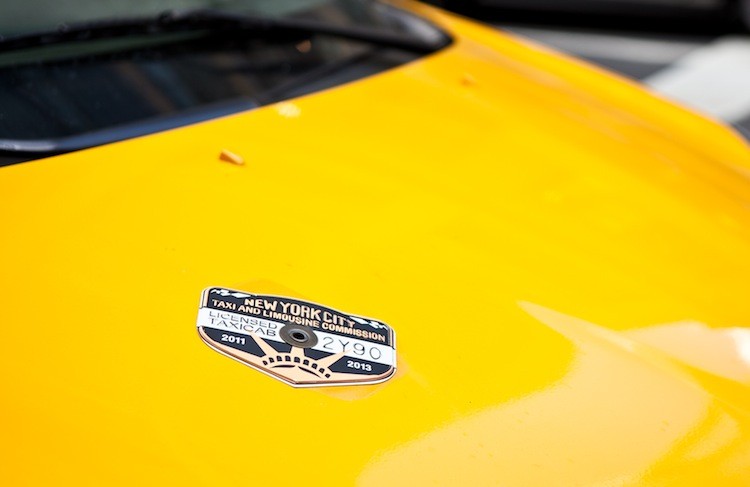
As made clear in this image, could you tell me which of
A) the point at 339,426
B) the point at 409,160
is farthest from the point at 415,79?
the point at 339,426

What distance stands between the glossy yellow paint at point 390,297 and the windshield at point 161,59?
78mm

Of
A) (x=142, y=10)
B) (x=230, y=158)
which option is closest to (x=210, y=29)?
(x=142, y=10)

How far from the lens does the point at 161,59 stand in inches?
74.0

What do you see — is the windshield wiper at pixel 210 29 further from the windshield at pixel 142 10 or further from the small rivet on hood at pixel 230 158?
the small rivet on hood at pixel 230 158

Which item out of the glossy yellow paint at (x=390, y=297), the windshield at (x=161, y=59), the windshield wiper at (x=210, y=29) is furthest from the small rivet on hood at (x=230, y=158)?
the windshield wiper at (x=210, y=29)

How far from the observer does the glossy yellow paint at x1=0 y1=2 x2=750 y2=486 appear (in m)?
1.11

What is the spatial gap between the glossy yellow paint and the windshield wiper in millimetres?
283

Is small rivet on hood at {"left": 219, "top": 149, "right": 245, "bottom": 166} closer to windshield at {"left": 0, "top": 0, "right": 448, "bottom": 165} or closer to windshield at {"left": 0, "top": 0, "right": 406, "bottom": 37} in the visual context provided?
windshield at {"left": 0, "top": 0, "right": 448, "bottom": 165}

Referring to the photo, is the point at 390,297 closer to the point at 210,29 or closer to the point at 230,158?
the point at 230,158

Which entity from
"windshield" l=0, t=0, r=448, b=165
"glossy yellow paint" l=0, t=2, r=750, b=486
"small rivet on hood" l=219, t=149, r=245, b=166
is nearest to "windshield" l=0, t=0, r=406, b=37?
"windshield" l=0, t=0, r=448, b=165

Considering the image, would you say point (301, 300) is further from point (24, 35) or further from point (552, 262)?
point (24, 35)

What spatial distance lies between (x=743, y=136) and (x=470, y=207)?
38.6 inches

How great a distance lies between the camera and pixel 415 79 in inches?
78.0

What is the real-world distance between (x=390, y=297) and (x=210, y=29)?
3.05ft
